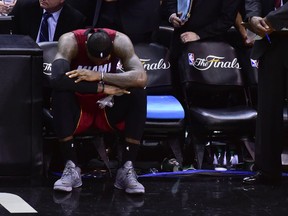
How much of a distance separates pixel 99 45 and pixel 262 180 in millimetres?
1612

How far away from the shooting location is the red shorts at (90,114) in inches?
222

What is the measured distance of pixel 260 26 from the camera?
5.30 metres

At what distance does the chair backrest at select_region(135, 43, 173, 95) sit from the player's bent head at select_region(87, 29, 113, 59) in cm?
106

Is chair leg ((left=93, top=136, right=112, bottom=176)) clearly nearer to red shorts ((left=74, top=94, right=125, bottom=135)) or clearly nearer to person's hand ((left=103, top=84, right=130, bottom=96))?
red shorts ((left=74, top=94, right=125, bottom=135))

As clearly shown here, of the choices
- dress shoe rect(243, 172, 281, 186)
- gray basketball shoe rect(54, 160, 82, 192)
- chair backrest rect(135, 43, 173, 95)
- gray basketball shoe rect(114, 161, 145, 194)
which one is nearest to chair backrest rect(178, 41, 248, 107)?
chair backrest rect(135, 43, 173, 95)

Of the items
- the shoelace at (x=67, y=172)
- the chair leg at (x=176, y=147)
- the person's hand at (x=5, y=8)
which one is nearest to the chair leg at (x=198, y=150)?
the chair leg at (x=176, y=147)

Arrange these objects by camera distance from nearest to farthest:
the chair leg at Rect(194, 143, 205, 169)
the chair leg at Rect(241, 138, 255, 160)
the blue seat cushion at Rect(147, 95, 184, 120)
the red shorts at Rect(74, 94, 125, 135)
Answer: the red shorts at Rect(74, 94, 125, 135)
the blue seat cushion at Rect(147, 95, 184, 120)
the chair leg at Rect(194, 143, 205, 169)
the chair leg at Rect(241, 138, 255, 160)

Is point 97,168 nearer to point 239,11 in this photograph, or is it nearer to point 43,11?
point 43,11

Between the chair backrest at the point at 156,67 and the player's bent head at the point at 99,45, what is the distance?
106cm

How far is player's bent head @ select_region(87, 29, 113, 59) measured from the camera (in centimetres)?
540

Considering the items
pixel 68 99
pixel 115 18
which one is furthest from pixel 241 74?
pixel 68 99

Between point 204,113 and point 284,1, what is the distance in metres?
1.29

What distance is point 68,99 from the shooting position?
5523 mm

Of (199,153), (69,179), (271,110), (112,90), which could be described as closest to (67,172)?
(69,179)
